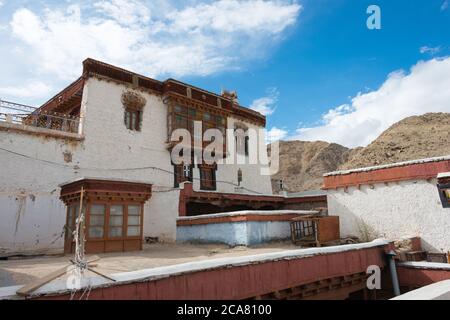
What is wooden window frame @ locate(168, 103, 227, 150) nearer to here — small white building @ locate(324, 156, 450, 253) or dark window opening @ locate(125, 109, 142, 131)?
dark window opening @ locate(125, 109, 142, 131)

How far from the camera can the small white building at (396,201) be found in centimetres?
1198

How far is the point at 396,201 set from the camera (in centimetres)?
1301

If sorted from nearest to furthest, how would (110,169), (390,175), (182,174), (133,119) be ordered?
1. (390,175)
2. (110,169)
3. (133,119)
4. (182,174)

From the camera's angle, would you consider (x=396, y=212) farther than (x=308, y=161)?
No

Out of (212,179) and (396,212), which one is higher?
(212,179)

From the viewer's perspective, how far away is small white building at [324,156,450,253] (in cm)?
1198

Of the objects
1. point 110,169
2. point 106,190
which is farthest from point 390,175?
point 110,169

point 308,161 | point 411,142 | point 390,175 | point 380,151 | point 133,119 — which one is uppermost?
point 308,161

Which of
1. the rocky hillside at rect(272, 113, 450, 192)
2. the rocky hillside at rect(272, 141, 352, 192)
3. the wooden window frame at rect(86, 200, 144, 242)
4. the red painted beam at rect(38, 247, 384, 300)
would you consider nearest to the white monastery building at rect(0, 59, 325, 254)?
the wooden window frame at rect(86, 200, 144, 242)

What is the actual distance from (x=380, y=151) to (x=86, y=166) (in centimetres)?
3811

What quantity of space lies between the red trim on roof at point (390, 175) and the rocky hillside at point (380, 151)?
827 inches

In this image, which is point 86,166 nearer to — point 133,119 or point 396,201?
point 133,119
